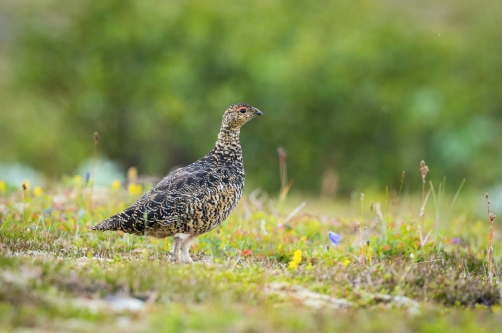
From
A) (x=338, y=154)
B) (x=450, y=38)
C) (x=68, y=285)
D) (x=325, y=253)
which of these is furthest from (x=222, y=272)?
(x=450, y=38)

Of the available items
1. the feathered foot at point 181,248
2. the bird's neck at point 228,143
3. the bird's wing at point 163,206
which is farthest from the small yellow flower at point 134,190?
the feathered foot at point 181,248

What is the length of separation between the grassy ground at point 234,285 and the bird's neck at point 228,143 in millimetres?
1134

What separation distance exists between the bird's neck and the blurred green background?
23.0 metres

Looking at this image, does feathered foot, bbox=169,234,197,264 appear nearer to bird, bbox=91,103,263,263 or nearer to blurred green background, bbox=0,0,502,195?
bird, bbox=91,103,263,263

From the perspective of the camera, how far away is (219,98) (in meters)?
33.7

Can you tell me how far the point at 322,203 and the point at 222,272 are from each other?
12.1 metres

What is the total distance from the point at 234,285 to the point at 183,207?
6.41 ft

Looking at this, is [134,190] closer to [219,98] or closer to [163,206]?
[163,206]

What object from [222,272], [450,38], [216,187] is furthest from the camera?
[450,38]

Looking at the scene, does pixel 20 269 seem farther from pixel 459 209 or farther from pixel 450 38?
pixel 450 38

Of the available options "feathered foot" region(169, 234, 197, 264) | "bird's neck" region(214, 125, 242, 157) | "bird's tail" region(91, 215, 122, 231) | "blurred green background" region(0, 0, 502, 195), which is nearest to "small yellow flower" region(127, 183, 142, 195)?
"bird's neck" region(214, 125, 242, 157)

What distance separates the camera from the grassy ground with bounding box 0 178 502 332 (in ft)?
16.6

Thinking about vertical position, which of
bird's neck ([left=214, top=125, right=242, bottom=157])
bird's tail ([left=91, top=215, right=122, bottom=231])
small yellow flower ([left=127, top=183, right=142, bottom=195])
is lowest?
bird's tail ([left=91, top=215, right=122, bottom=231])

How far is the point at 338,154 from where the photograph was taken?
112ft
